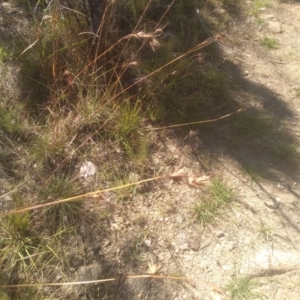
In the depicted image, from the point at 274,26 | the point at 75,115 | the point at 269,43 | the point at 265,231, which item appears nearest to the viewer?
the point at 265,231

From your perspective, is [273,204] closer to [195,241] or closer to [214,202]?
[214,202]

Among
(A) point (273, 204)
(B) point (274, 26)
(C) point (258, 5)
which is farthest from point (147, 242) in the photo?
(C) point (258, 5)

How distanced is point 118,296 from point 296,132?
1.81 metres

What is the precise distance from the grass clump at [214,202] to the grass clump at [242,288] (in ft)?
1.26

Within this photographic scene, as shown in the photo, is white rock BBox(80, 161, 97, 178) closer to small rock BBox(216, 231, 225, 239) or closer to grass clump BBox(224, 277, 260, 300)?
small rock BBox(216, 231, 225, 239)

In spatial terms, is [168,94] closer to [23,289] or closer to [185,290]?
[185,290]

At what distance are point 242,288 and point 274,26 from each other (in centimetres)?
265

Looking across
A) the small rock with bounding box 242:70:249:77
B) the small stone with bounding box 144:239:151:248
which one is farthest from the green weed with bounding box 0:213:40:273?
the small rock with bounding box 242:70:249:77

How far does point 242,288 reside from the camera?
219 centimetres

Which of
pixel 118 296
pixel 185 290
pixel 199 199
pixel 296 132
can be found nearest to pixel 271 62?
pixel 296 132

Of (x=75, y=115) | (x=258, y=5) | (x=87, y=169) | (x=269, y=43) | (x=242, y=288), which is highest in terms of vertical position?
(x=258, y=5)

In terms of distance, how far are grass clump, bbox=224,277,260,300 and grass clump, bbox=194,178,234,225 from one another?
1.26 ft

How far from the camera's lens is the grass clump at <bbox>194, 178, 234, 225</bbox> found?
7.89ft

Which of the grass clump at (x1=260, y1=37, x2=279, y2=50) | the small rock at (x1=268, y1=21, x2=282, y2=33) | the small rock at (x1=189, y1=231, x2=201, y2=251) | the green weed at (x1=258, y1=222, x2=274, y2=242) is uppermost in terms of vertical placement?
the small rock at (x1=268, y1=21, x2=282, y2=33)
